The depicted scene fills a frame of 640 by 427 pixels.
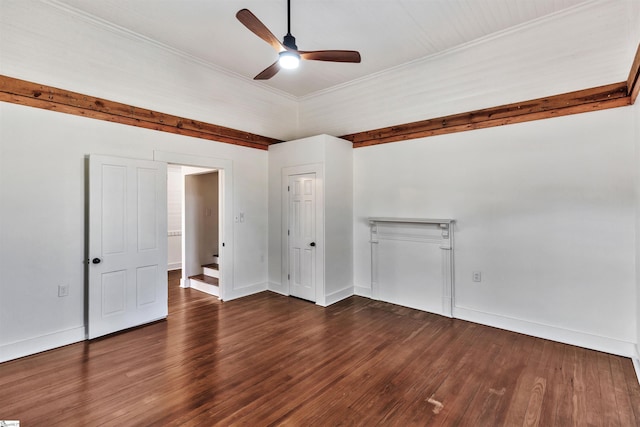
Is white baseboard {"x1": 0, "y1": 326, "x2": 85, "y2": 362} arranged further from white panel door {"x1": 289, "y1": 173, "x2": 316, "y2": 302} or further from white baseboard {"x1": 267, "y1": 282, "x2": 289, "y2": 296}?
white panel door {"x1": 289, "y1": 173, "x2": 316, "y2": 302}

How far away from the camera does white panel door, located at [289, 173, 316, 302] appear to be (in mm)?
4934

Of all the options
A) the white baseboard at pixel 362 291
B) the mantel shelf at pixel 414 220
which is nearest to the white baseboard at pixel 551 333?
the mantel shelf at pixel 414 220

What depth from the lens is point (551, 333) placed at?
349cm

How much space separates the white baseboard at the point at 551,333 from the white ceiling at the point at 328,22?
367 centimetres

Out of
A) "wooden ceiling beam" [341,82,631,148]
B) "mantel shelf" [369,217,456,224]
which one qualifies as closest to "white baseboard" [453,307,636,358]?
"mantel shelf" [369,217,456,224]

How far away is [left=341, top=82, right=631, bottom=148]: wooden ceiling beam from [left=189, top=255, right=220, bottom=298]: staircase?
3737mm

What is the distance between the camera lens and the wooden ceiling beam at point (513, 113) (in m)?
3.22

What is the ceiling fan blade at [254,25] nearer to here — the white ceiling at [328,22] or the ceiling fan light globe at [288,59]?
the ceiling fan light globe at [288,59]

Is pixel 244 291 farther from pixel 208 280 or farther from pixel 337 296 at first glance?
pixel 337 296

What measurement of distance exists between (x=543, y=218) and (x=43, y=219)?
5.73 m

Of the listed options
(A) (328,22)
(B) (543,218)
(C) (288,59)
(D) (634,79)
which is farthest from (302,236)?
(D) (634,79)

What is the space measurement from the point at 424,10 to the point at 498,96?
1.48 metres

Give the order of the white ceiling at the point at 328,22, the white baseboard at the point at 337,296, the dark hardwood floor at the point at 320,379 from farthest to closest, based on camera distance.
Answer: the white baseboard at the point at 337,296 < the white ceiling at the point at 328,22 < the dark hardwood floor at the point at 320,379

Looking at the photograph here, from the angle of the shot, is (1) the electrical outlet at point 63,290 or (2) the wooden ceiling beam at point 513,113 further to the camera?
(1) the electrical outlet at point 63,290
